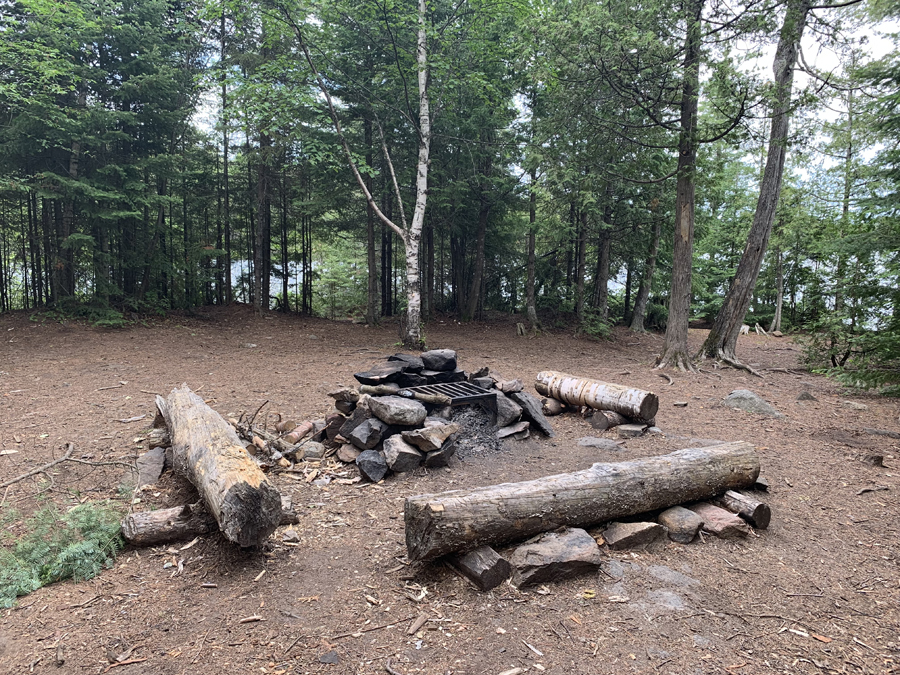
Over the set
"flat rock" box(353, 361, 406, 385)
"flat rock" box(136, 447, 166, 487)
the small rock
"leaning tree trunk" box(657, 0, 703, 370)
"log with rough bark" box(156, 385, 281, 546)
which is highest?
"leaning tree trunk" box(657, 0, 703, 370)

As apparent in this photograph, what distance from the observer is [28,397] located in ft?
22.4

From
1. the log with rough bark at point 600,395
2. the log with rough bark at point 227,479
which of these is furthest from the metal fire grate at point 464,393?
the log with rough bark at point 227,479

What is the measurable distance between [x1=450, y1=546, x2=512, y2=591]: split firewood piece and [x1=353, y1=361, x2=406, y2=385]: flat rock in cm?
308

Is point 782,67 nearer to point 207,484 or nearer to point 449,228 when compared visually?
point 449,228

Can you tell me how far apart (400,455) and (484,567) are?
77.2 inches

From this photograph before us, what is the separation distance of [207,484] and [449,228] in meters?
14.4

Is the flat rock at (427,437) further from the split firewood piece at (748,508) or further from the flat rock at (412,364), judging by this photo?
the split firewood piece at (748,508)

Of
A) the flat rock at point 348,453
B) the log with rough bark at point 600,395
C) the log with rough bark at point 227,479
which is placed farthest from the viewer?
the log with rough bark at point 600,395

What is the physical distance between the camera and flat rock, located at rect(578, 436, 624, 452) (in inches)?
212

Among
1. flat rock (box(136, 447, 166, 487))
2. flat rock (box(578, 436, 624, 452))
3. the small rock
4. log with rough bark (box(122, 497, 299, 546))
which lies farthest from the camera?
flat rock (box(578, 436, 624, 452))

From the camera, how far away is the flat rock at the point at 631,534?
3217 millimetres

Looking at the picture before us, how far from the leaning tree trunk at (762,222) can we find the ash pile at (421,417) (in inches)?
287

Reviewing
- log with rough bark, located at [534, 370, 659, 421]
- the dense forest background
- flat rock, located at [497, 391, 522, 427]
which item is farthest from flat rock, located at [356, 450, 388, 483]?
the dense forest background

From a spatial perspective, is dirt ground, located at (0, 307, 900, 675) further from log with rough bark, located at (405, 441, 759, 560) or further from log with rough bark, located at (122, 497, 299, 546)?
log with rough bark, located at (405, 441, 759, 560)
